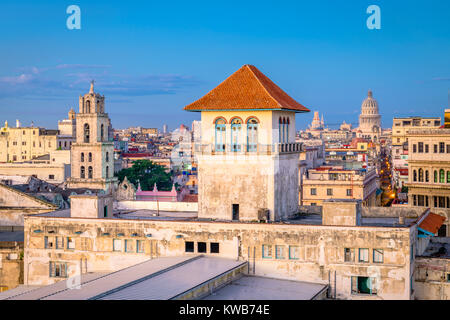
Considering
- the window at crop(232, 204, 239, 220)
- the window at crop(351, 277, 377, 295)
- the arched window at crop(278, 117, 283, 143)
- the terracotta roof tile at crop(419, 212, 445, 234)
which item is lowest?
the window at crop(351, 277, 377, 295)

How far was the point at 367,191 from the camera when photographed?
104 metres

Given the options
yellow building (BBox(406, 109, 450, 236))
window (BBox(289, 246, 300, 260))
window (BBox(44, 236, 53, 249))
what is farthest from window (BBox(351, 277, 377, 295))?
yellow building (BBox(406, 109, 450, 236))

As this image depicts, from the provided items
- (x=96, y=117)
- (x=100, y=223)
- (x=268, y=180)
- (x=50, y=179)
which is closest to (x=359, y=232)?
(x=268, y=180)

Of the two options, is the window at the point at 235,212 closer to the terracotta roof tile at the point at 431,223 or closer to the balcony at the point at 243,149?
the balcony at the point at 243,149

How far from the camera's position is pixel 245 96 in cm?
4897

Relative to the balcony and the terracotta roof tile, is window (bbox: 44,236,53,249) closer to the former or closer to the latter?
the balcony

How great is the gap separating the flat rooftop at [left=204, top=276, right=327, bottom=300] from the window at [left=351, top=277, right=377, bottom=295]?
1.87m

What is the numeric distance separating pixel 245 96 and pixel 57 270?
1866 centimetres

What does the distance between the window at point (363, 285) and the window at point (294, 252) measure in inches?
149

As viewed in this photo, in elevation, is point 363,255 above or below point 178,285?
above

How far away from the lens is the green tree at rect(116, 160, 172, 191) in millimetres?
138375

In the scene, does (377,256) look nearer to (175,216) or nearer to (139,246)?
(139,246)

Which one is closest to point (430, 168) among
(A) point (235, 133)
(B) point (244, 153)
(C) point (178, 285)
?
(B) point (244, 153)
